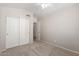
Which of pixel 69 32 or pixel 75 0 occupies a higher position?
pixel 75 0

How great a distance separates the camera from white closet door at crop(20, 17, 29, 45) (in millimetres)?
4363

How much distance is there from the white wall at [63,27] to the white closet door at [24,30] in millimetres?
1099

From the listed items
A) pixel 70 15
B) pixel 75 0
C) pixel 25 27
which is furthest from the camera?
pixel 25 27

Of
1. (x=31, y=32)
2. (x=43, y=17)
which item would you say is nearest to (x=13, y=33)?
(x=31, y=32)

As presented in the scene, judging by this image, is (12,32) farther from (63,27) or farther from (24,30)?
(63,27)

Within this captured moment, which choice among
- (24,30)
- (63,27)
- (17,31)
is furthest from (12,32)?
(63,27)

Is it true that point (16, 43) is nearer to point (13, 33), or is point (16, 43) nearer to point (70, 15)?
point (13, 33)

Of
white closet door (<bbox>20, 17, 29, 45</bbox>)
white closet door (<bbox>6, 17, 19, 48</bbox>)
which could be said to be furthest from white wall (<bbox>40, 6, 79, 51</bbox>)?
white closet door (<bbox>6, 17, 19, 48</bbox>)

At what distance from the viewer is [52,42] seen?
404cm

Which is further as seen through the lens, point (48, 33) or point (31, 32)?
point (31, 32)

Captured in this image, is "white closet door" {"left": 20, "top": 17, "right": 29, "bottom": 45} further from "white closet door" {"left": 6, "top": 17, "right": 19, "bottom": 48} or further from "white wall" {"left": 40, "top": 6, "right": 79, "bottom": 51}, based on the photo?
"white wall" {"left": 40, "top": 6, "right": 79, "bottom": 51}

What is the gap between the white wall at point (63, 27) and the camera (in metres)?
3.08

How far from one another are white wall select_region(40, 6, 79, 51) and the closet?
3.76 feet

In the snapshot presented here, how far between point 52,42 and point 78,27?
166cm
